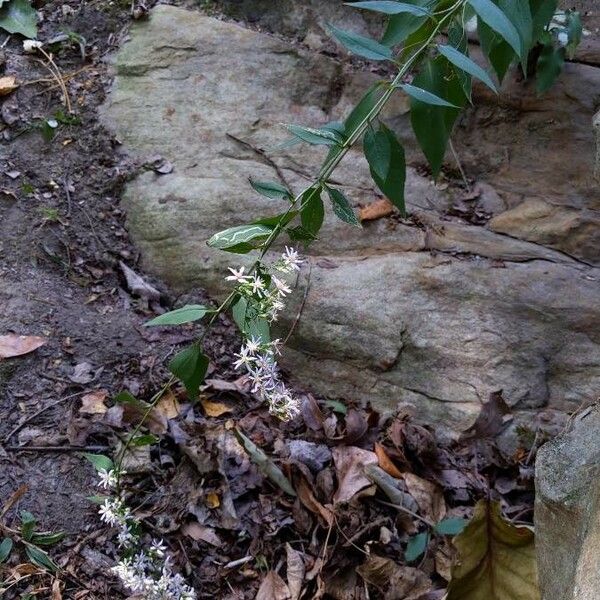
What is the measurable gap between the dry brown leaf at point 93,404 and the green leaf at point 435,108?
1241mm

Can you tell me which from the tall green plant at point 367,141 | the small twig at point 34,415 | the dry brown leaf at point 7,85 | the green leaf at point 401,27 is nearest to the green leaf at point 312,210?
the tall green plant at point 367,141

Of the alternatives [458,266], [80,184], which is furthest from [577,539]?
[80,184]

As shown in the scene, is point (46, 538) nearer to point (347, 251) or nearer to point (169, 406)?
point (169, 406)

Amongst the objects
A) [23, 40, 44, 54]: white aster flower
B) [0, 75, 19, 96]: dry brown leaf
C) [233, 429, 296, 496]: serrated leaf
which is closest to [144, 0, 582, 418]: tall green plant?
[233, 429, 296, 496]: serrated leaf

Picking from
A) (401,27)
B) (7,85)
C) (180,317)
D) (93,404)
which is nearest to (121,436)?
(93,404)

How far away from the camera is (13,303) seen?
2.41 meters

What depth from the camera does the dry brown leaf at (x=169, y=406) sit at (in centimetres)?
230

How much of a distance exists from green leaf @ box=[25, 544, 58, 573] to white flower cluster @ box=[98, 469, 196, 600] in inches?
7.5

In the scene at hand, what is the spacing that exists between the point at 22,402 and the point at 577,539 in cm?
163

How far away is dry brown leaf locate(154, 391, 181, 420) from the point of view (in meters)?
2.30

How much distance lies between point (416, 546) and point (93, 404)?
1.07 metres

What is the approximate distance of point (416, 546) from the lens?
6.75 ft

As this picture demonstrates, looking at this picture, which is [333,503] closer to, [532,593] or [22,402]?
[532,593]

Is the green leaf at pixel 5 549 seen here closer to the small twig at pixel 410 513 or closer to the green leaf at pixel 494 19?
the small twig at pixel 410 513
